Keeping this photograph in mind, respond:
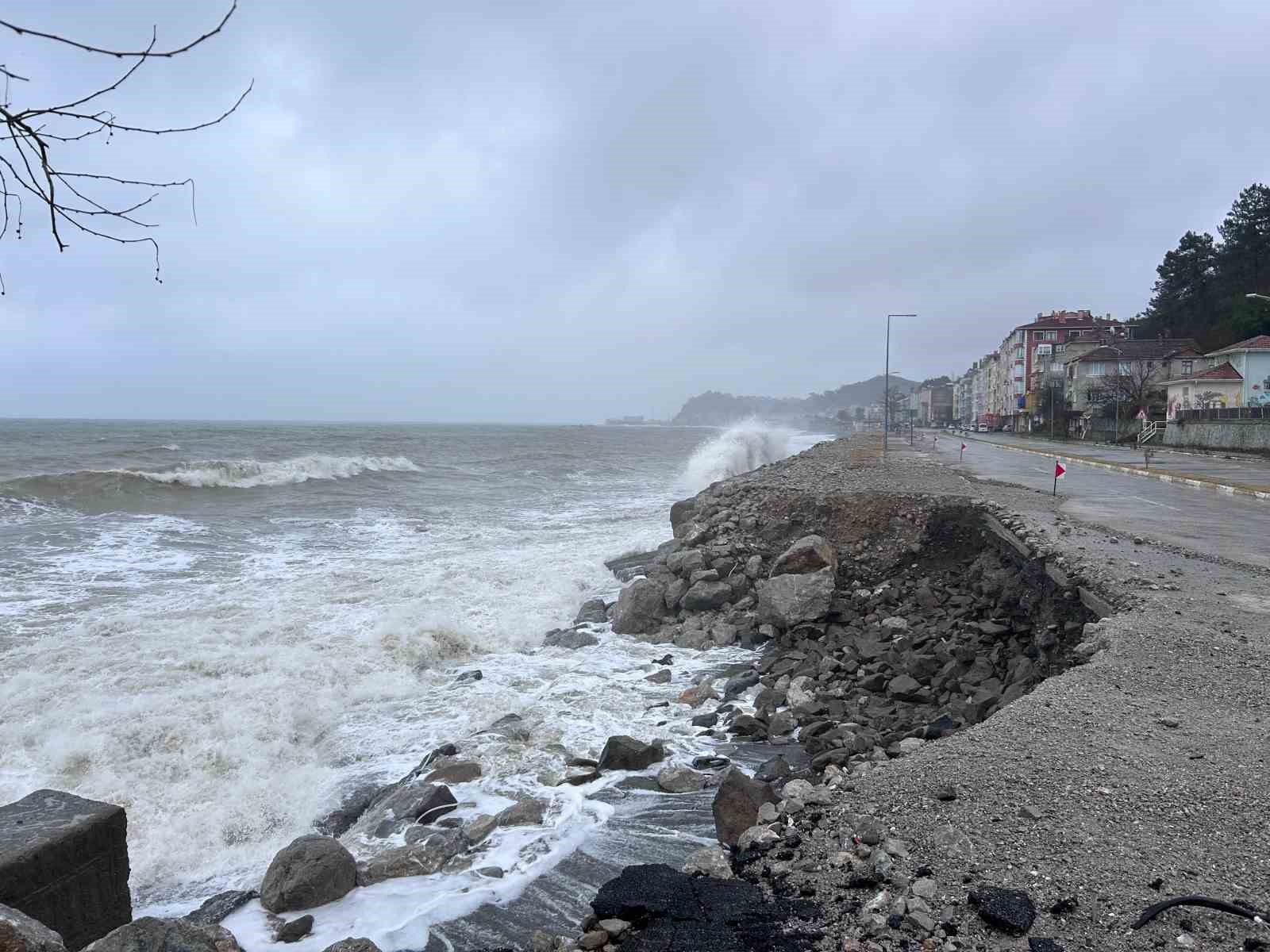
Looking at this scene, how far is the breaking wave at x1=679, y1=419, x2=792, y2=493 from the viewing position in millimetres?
36219

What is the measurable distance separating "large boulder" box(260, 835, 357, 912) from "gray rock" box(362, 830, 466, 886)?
0.46ft

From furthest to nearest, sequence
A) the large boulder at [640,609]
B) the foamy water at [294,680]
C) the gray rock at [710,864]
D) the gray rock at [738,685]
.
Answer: the large boulder at [640,609] → the gray rock at [738,685] → the foamy water at [294,680] → the gray rock at [710,864]

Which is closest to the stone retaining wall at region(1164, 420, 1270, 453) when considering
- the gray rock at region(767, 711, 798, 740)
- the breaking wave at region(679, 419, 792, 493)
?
the breaking wave at region(679, 419, 792, 493)

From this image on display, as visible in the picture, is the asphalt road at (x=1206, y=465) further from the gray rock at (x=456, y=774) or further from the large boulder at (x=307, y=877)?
the large boulder at (x=307, y=877)

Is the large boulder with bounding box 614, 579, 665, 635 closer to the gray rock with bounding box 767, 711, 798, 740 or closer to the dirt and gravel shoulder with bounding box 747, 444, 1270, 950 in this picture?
the gray rock with bounding box 767, 711, 798, 740

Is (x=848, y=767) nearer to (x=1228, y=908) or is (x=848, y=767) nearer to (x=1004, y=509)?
(x=1228, y=908)

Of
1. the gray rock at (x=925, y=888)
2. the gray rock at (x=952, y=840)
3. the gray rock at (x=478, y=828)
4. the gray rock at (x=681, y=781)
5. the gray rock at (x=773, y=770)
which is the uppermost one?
the gray rock at (x=952, y=840)

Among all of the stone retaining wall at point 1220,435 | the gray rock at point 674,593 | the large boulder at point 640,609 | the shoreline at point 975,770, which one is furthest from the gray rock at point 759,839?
the stone retaining wall at point 1220,435

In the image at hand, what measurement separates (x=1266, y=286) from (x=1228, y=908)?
7698cm

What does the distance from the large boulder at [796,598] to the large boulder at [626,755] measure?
4152 millimetres

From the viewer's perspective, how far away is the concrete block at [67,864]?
152 inches

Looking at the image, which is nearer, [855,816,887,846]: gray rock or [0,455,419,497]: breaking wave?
[855,816,887,846]: gray rock

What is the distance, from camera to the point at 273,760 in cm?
713

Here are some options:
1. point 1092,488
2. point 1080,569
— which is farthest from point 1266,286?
point 1080,569
